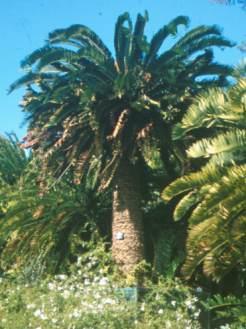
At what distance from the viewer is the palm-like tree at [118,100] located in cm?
1366

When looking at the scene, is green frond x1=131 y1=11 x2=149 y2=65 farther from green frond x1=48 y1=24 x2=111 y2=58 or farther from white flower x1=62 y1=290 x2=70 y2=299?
white flower x1=62 y1=290 x2=70 y2=299

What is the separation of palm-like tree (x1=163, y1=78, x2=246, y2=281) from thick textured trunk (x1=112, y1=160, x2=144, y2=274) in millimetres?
2603

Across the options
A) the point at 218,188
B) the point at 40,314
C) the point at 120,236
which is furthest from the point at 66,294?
the point at 120,236

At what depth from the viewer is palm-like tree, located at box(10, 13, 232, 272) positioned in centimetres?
1366

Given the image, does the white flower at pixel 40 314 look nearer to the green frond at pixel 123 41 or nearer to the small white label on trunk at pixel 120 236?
the small white label on trunk at pixel 120 236

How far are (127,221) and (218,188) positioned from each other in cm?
431

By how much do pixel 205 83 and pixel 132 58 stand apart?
1666 millimetres

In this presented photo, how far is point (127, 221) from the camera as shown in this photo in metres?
14.2

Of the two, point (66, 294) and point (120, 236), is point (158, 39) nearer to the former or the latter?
point (120, 236)

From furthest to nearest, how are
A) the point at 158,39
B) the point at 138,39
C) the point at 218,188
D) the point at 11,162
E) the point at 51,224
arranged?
the point at 11,162, the point at 51,224, the point at 158,39, the point at 138,39, the point at 218,188

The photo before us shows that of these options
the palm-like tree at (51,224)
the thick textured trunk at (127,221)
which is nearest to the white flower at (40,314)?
the thick textured trunk at (127,221)

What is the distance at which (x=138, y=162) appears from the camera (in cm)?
1495

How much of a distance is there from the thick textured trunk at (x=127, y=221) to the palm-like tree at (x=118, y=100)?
0.07 ft

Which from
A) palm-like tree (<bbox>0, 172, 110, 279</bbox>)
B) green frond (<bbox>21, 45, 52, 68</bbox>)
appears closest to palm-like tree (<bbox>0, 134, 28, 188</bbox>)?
palm-like tree (<bbox>0, 172, 110, 279</bbox>)
